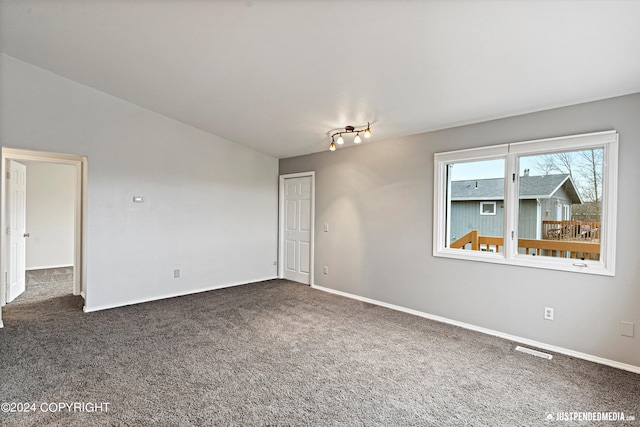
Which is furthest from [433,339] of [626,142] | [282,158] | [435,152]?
[282,158]

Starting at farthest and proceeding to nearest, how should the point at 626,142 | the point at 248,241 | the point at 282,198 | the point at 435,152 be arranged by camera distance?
the point at 282,198 < the point at 248,241 < the point at 435,152 < the point at 626,142

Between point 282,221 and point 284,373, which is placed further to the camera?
point 282,221

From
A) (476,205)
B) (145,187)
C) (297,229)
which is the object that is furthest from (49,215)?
(476,205)

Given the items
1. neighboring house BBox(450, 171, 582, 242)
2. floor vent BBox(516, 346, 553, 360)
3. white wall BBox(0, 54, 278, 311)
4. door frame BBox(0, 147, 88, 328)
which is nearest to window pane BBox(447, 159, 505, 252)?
neighboring house BBox(450, 171, 582, 242)

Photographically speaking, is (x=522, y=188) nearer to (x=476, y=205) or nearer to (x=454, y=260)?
(x=476, y=205)

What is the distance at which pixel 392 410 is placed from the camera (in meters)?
2.13

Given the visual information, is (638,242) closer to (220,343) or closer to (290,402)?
(290,402)

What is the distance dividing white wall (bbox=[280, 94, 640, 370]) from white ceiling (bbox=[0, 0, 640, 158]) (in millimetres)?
247

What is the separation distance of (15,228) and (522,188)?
673cm

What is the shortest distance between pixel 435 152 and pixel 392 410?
2918 mm

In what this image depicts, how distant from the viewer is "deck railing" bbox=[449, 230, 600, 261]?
2967 millimetres

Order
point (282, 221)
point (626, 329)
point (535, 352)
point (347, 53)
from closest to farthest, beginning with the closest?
point (347, 53) < point (626, 329) < point (535, 352) < point (282, 221)

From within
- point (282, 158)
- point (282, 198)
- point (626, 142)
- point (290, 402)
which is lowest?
point (290, 402)

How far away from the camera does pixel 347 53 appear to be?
2.58 meters
